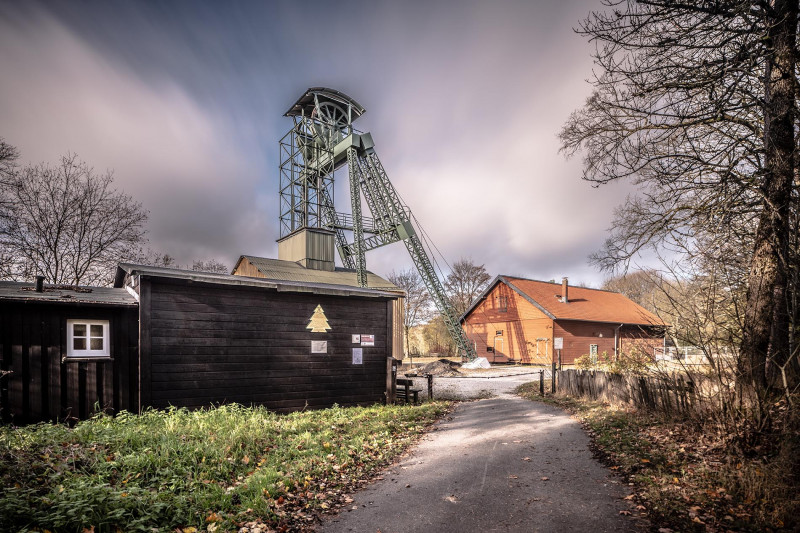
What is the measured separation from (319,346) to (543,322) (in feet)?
78.4

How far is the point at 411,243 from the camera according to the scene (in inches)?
1159

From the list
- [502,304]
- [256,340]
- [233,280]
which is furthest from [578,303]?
[233,280]

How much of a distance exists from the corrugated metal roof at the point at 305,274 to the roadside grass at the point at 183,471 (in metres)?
19.7

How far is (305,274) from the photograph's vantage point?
29375mm

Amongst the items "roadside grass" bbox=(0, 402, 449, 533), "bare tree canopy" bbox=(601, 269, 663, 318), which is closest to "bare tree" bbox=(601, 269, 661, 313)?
"bare tree canopy" bbox=(601, 269, 663, 318)

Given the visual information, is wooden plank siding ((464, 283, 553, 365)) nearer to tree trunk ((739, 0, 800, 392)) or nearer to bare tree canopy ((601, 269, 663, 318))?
bare tree canopy ((601, 269, 663, 318))

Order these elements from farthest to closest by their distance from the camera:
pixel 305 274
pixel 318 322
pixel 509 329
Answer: pixel 509 329 < pixel 305 274 < pixel 318 322

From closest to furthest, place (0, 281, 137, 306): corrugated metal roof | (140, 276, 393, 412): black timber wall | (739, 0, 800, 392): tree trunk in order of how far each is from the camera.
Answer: (739, 0, 800, 392): tree trunk
(0, 281, 137, 306): corrugated metal roof
(140, 276, 393, 412): black timber wall

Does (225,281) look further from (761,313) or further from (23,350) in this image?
(761,313)

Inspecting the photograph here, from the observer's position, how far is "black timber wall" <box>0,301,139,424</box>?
27.8ft

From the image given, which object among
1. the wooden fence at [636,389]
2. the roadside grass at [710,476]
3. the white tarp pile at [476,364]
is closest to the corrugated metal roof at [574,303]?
the white tarp pile at [476,364]

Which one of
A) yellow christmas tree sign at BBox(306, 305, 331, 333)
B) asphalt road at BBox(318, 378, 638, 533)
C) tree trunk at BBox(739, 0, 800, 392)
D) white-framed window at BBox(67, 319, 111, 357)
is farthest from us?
yellow christmas tree sign at BBox(306, 305, 331, 333)

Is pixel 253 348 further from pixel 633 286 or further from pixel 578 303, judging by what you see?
pixel 633 286

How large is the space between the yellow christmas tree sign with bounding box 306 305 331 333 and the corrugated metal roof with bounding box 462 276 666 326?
23.0 m
